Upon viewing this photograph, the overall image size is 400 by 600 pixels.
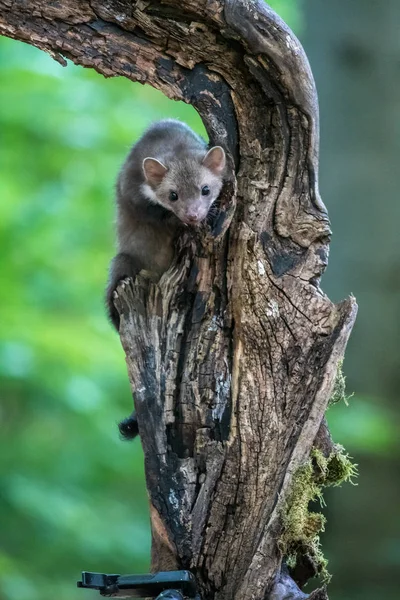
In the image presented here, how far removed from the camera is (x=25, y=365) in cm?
430

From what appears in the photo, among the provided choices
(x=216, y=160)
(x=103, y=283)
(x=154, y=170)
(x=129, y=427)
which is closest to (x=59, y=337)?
(x=103, y=283)

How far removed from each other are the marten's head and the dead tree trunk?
294 mm

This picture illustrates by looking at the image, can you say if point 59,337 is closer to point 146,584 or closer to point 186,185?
point 186,185

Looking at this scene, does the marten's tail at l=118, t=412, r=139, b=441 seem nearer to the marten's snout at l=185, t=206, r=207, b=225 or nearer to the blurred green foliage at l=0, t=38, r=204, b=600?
the marten's snout at l=185, t=206, r=207, b=225

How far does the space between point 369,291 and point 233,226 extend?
7.16 ft

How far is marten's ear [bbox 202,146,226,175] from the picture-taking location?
8.98 feet

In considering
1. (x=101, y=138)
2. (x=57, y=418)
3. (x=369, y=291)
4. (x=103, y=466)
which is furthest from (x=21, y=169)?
(x=369, y=291)

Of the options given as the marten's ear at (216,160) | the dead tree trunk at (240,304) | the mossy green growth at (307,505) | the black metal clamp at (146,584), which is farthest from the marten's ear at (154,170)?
the black metal clamp at (146,584)

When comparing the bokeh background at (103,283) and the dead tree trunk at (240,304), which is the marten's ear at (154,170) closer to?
the dead tree trunk at (240,304)

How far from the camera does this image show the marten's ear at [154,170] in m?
3.53

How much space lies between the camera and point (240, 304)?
2684 millimetres

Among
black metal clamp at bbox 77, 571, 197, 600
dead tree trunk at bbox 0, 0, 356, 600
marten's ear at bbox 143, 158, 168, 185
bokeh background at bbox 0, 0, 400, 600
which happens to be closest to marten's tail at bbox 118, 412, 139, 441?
dead tree trunk at bbox 0, 0, 356, 600

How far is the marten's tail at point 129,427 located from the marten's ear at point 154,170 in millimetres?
1050

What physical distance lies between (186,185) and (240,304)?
95 cm
